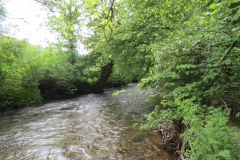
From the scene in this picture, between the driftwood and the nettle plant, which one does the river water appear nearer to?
the driftwood

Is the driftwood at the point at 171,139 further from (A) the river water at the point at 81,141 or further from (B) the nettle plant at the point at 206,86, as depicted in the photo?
(A) the river water at the point at 81,141

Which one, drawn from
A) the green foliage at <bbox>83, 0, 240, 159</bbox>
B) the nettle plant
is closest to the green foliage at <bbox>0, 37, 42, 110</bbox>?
the green foliage at <bbox>83, 0, 240, 159</bbox>

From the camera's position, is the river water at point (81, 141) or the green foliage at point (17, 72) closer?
the river water at point (81, 141)

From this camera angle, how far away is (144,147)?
15.2 ft

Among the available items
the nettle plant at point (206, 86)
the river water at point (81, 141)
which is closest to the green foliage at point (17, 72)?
the river water at point (81, 141)

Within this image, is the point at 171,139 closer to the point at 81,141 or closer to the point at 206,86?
the point at 206,86

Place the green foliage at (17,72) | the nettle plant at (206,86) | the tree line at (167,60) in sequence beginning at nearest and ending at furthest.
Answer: the nettle plant at (206,86) → the tree line at (167,60) → the green foliage at (17,72)

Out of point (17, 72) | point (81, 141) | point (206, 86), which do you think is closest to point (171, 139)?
point (206, 86)

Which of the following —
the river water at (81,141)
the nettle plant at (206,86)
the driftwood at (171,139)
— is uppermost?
the nettle plant at (206,86)

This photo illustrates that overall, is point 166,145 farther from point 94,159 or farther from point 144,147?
point 94,159

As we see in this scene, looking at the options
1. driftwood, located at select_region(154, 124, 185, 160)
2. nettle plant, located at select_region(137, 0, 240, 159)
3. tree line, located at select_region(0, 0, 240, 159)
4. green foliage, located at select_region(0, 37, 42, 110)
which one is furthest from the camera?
green foliage, located at select_region(0, 37, 42, 110)

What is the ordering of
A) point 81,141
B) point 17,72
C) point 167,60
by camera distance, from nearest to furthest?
point 167,60, point 81,141, point 17,72

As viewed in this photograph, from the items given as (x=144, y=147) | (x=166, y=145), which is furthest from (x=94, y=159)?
(x=166, y=145)

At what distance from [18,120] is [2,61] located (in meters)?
3.70
